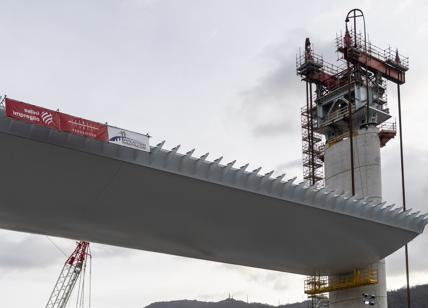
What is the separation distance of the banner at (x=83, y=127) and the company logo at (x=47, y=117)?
50cm

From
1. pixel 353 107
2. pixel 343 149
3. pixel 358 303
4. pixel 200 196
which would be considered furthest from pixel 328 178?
pixel 200 196

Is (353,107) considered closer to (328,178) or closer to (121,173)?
(328,178)

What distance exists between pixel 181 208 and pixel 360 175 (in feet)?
71.4

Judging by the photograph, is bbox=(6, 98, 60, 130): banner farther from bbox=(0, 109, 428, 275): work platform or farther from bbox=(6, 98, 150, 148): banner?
bbox=(0, 109, 428, 275): work platform

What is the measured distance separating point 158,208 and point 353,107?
27567 mm

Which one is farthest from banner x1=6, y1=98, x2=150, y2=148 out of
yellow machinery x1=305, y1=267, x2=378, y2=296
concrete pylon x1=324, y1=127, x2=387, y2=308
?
concrete pylon x1=324, y1=127, x2=387, y2=308

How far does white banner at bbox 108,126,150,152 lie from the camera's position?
95.3ft

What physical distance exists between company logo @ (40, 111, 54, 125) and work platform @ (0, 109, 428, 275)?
0.89 meters

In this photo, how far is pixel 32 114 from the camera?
26.6 meters

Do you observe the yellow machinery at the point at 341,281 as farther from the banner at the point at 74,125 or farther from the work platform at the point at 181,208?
the banner at the point at 74,125

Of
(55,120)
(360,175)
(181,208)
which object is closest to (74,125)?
(55,120)

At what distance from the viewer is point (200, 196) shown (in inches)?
1352

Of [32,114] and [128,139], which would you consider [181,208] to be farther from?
[32,114]

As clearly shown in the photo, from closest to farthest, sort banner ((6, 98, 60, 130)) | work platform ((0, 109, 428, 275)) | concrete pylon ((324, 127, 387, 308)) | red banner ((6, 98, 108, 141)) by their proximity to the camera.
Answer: banner ((6, 98, 60, 130)) → red banner ((6, 98, 108, 141)) → work platform ((0, 109, 428, 275)) → concrete pylon ((324, 127, 387, 308))
